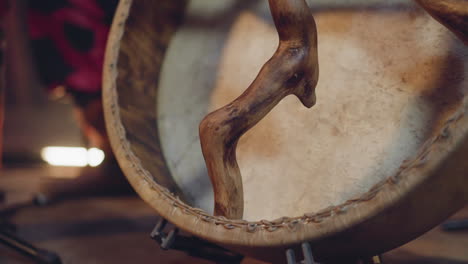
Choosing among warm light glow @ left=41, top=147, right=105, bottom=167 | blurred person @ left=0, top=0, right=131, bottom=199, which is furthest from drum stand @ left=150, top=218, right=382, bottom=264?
warm light glow @ left=41, top=147, right=105, bottom=167

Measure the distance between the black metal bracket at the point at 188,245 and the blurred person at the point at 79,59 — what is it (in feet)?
3.05

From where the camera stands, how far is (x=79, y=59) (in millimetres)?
1732

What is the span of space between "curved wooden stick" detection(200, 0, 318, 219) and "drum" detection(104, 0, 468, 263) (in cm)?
2

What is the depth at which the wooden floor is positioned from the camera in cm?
121

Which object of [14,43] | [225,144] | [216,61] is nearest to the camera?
[225,144]

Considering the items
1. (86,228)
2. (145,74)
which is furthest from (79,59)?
(145,74)

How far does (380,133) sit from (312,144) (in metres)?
0.12

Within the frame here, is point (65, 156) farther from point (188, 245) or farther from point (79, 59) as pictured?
point (188, 245)

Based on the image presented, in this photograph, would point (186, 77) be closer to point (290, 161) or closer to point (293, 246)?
point (290, 161)

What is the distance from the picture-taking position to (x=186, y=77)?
1.03 m

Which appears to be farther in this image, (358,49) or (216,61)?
(216,61)

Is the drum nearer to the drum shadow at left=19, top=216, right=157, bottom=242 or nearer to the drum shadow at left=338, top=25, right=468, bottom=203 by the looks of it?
the drum shadow at left=338, top=25, right=468, bottom=203

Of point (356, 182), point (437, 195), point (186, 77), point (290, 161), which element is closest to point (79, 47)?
point (186, 77)

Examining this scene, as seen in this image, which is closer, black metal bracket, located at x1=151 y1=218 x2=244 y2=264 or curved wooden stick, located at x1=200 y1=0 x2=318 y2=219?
curved wooden stick, located at x1=200 y1=0 x2=318 y2=219
